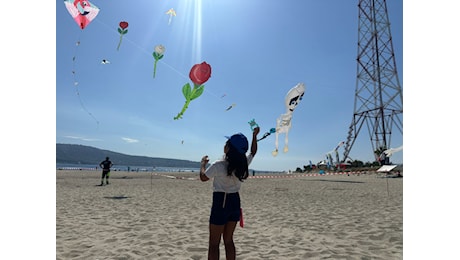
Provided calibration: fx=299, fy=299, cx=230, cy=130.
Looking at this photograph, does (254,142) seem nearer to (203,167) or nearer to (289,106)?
(203,167)

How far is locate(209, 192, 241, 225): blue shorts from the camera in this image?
2779 mm

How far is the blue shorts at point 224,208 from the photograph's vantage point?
2.78m

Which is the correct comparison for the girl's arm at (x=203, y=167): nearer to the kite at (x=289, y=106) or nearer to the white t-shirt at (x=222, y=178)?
the white t-shirt at (x=222, y=178)

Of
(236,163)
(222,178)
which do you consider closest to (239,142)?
(236,163)

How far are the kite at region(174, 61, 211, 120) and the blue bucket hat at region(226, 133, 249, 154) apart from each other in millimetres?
4399

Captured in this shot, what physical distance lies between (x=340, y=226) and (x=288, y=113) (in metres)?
4.68

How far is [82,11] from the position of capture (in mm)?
6574

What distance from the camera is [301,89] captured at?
9711 mm

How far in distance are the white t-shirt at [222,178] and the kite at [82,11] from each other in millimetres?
5544

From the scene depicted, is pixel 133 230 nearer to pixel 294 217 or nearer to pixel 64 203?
pixel 294 217

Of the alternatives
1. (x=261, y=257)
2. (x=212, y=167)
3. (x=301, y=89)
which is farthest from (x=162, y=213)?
(x=301, y=89)

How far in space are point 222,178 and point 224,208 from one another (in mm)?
276

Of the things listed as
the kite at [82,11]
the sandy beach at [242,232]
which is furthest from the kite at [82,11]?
the sandy beach at [242,232]
